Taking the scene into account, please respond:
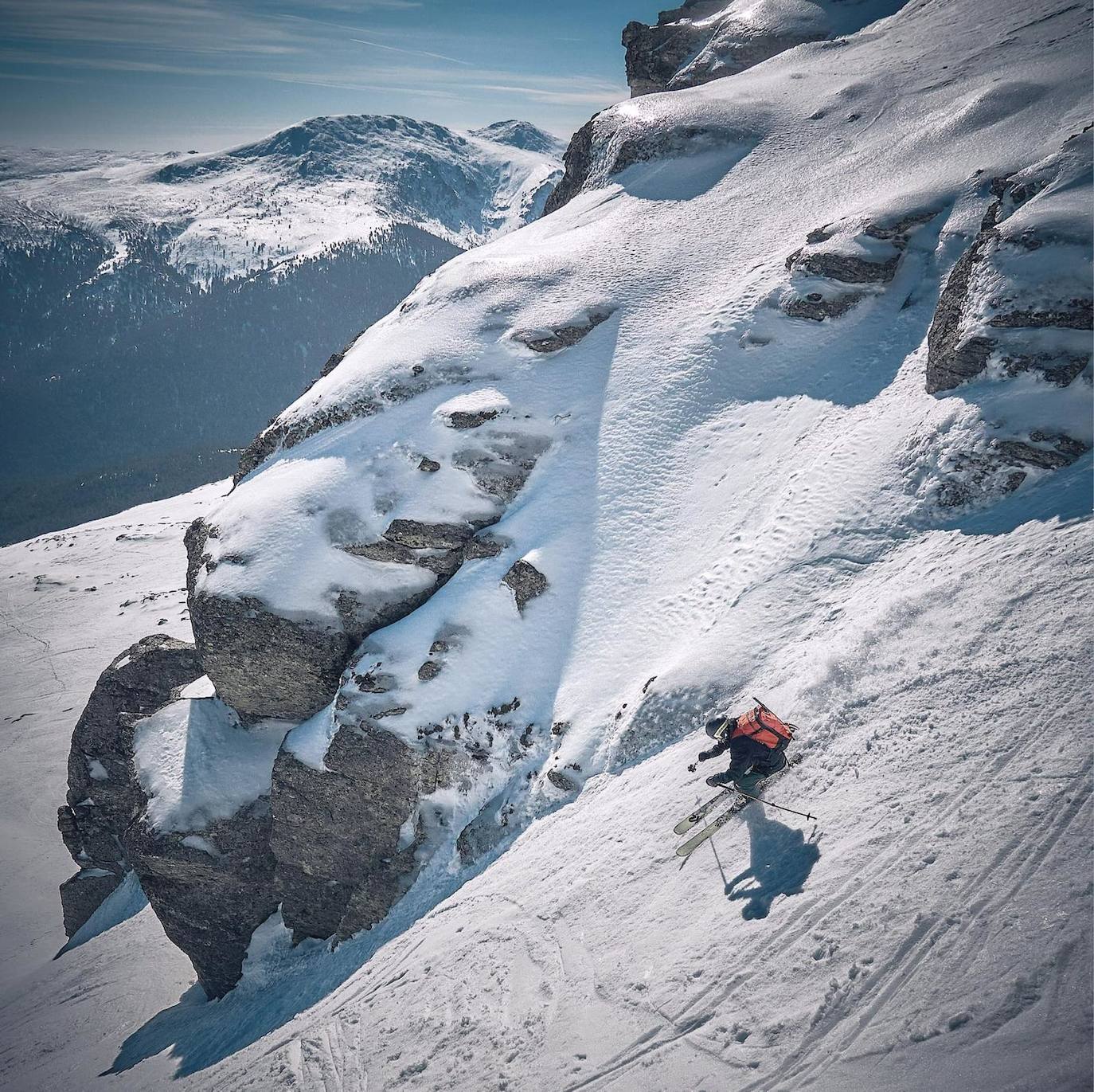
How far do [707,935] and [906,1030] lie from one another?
9.36ft

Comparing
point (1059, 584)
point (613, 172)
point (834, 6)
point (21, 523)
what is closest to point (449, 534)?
point (1059, 584)

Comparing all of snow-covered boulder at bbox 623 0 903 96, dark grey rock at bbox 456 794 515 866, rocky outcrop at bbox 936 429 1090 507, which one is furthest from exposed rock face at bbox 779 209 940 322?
snow-covered boulder at bbox 623 0 903 96

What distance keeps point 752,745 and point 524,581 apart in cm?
1062

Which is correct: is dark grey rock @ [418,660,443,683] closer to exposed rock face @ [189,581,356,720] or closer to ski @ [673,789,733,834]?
exposed rock face @ [189,581,356,720]

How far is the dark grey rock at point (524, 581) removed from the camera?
1934cm

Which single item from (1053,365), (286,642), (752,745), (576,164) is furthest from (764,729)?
(576,164)

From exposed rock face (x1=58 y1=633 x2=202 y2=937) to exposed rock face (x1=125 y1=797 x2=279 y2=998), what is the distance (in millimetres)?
6172

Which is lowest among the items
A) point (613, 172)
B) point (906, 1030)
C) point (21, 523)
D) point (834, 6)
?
point (21, 523)

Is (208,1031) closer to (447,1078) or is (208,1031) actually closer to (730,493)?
(447,1078)

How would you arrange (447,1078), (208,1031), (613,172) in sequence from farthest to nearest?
1. (613,172)
2. (208,1031)
3. (447,1078)

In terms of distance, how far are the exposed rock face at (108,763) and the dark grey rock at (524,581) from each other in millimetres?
16008

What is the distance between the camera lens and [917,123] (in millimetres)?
28656

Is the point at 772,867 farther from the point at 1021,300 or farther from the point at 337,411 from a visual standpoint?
the point at 337,411

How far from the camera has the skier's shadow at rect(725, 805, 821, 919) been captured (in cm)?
875
